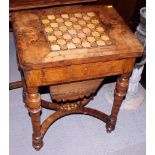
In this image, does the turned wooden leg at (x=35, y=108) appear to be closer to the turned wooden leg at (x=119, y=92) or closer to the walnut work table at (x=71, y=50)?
the walnut work table at (x=71, y=50)

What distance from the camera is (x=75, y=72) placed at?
56.8 inches

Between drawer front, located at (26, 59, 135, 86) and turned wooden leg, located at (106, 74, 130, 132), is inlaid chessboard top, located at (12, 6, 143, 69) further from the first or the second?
turned wooden leg, located at (106, 74, 130, 132)

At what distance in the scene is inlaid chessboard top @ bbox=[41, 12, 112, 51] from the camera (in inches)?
56.6

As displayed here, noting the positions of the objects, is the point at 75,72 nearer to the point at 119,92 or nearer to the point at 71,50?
the point at 71,50

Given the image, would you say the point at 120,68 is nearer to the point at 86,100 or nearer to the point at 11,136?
the point at 86,100

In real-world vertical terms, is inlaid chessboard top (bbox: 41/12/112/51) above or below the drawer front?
above

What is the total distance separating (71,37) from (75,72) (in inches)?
7.6

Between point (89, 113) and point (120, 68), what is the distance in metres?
0.64

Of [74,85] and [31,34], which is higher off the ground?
[31,34]

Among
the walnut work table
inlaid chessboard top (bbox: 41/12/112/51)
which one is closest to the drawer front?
the walnut work table

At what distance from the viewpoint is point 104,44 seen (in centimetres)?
146

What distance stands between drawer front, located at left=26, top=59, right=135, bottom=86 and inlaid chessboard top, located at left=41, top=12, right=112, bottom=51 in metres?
0.10

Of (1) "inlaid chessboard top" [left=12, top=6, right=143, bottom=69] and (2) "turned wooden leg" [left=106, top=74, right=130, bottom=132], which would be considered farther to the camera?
(2) "turned wooden leg" [left=106, top=74, right=130, bottom=132]

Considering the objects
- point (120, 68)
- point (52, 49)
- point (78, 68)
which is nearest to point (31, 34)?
point (52, 49)
